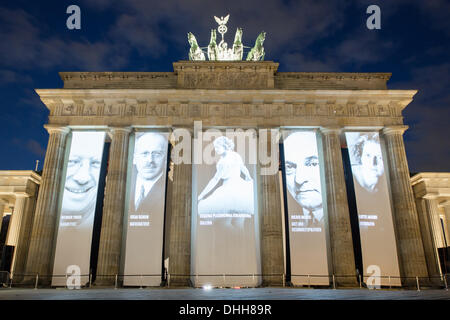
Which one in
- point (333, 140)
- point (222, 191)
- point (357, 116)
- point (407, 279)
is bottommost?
point (407, 279)

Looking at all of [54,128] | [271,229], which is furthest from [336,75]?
[54,128]

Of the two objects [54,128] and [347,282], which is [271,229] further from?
[54,128]

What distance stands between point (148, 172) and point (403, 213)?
62.4 ft

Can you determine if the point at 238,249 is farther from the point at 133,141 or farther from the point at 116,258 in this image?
the point at 133,141

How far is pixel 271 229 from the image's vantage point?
24047 millimetres

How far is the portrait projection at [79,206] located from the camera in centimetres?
2319

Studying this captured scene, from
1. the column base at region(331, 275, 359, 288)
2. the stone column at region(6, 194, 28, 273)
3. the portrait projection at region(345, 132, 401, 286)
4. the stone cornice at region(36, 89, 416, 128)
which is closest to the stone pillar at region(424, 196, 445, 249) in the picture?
the portrait projection at region(345, 132, 401, 286)

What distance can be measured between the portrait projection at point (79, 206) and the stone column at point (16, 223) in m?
5.16

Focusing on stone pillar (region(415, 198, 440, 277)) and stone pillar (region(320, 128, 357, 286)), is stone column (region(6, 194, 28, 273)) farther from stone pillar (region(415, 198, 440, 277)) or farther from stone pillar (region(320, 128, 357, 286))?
stone pillar (region(415, 198, 440, 277))

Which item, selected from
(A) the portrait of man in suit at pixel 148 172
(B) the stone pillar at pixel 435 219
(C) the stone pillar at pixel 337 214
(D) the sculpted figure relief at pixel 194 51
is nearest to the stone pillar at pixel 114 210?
(A) the portrait of man in suit at pixel 148 172

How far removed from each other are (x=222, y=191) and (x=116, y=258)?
28.8ft

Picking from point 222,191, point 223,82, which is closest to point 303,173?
point 222,191

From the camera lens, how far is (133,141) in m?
27.2

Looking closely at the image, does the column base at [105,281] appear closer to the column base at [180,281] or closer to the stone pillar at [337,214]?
the column base at [180,281]
